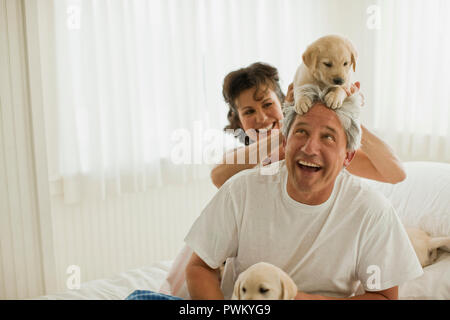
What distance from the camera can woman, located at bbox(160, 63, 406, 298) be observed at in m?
1.15

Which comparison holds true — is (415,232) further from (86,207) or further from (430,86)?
(86,207)

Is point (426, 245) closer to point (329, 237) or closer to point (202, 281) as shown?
point (329, 237)

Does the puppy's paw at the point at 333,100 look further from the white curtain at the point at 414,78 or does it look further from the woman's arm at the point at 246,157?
the white curtain at the point at 414,78

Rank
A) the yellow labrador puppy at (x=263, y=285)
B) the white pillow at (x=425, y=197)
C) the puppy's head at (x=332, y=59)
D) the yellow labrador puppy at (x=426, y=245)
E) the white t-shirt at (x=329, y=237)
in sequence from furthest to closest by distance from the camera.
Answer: the white pillow at (x=425, y=197) → the yellow labrador puppy at (x=426, y=245) → the white t-shirt at (x=329, y=237) → the puppy's head at (x=332, y=59) → the yellow labrador puppy at (x=263, y=285)

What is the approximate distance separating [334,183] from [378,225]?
13 cm

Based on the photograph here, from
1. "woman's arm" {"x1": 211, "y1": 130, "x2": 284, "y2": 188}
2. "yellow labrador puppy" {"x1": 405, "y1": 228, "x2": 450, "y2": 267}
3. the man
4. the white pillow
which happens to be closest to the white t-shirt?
the man

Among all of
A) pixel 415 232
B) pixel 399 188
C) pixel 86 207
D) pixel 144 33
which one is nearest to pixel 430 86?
pixel 399 188

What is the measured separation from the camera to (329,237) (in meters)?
1.05

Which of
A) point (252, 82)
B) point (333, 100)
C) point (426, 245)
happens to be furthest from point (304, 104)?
point (426, 245)

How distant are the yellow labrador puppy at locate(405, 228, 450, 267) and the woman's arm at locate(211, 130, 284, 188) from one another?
2.20ft

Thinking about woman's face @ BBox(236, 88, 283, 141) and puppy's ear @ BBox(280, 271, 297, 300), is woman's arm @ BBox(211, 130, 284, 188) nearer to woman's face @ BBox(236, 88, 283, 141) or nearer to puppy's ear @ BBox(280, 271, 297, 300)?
woman's face @ BBox(236, 88, 283, 141)

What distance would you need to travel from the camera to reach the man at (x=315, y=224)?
3.24ft

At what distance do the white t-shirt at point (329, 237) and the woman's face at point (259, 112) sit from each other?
1.03 feet

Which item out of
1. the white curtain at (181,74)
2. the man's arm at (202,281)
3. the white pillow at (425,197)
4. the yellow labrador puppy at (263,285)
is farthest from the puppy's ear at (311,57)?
the white curtain at (181,74)
